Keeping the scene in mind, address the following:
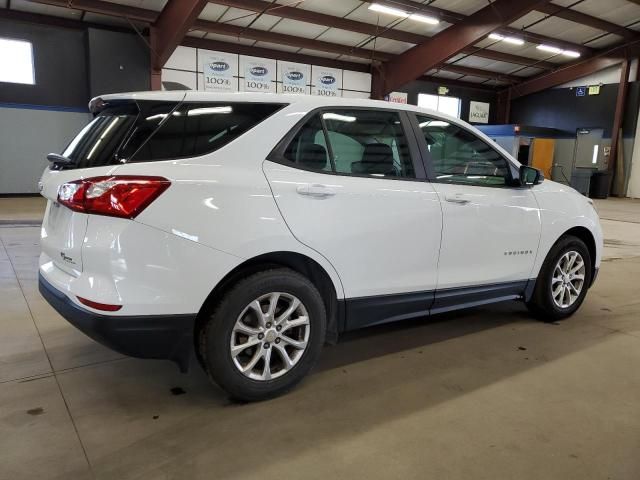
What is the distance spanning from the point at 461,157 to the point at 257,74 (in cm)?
1410

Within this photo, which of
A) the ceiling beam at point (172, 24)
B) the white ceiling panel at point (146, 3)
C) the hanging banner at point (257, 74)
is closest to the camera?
the ceiling beam at point (172, 24)

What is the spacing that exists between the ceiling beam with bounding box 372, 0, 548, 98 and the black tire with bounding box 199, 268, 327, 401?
1317cm

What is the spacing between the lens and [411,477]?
1845 mm

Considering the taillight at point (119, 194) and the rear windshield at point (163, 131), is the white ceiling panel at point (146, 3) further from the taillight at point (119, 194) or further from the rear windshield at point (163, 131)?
the taillight at point (119, 194)

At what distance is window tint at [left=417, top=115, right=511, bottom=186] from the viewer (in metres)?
2.96

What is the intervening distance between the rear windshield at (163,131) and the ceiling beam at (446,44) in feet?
42.6

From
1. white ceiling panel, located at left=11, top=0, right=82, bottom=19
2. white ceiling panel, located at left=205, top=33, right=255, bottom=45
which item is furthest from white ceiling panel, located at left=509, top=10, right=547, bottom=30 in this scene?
white ceiling panel, located at left=11, top=0, right=82, bottom=19

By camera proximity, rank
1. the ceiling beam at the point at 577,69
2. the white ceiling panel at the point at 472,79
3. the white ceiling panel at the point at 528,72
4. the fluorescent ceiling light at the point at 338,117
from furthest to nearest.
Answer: the white ceiling panel at the point at 472,79, the white ceiling panel at the point at 528,72, the ceiling beam at the point at 577,69, the fluorescent ceiling light at the point at 338,117

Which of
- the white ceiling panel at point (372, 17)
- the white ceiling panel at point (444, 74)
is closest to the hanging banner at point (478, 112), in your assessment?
the white ceiling panel at point (444, 74)

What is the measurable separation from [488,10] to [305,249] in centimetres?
1411

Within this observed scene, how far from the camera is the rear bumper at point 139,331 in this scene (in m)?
2.01

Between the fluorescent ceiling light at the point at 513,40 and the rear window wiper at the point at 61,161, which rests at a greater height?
the fluorescent ceiling light at the point at 513,40

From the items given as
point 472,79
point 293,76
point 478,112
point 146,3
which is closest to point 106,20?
point 146,3

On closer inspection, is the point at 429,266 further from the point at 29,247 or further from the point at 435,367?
the point at 29,247
